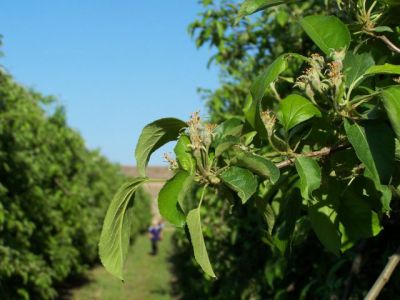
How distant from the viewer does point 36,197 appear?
266 inches

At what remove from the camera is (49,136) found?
8445mm

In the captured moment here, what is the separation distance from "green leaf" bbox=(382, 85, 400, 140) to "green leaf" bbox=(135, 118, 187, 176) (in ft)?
1.14

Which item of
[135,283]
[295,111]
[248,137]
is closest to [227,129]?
[248,137]

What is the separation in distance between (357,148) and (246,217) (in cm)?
440

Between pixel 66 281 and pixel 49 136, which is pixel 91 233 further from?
pixel 49 136

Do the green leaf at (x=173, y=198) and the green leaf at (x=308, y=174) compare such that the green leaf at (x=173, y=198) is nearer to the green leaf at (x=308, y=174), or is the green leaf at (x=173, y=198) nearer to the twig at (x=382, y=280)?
the green leaf at (x=308, y=174)

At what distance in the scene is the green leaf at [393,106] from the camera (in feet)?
2.77

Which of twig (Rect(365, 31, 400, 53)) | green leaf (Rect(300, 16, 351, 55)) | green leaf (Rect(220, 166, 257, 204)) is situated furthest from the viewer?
twig (Rect(365, 31, 400, 53))

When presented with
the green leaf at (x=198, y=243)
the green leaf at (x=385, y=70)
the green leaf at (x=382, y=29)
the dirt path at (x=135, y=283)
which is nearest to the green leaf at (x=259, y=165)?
the green leaf at (x=198, y=243)

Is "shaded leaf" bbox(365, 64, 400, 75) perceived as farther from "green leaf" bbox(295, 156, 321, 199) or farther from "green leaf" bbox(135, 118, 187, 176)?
"green leaf" bbox(135, 118, 187, 176)

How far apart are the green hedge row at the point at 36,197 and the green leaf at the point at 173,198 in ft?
13.8

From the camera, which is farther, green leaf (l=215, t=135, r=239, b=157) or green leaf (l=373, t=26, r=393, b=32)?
green leaf (l=373, t=26, r=393, b=32)

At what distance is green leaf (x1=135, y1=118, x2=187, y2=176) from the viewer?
103 centimetres

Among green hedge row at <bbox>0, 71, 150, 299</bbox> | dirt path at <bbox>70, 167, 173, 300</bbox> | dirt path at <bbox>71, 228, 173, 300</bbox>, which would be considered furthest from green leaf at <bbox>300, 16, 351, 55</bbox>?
dirt path at <bbox>71, 228, 173, 300</bbox>
